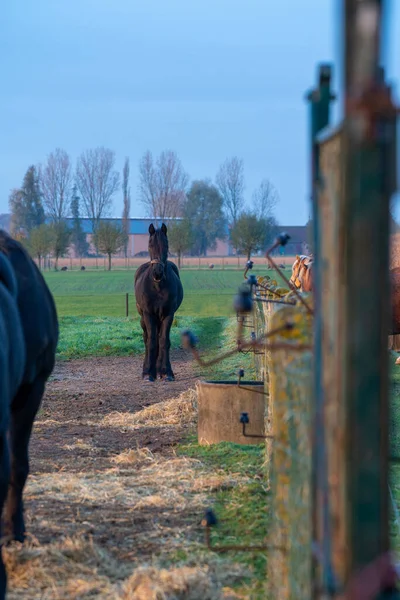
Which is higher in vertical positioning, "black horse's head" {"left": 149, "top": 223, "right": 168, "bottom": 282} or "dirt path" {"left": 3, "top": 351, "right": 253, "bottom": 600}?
"black horse's head" {"left": 149, "top": 223, "right": 168, "bottom": 282}

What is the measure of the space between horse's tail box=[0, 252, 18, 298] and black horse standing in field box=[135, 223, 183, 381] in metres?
8.78

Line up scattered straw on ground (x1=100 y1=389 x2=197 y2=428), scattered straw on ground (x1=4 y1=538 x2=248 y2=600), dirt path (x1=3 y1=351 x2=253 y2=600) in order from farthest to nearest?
scattered straw on ground (x1=100 y1=389 x2=197 y2=428) → dirt path (x1=3 y1=351 x2=253 y2=600) → scattered straw on ground (x1=4 y1=538 x2=248 y2=600)

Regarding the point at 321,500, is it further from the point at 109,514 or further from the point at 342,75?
the point at 109,514

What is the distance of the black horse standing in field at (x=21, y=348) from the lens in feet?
15.5

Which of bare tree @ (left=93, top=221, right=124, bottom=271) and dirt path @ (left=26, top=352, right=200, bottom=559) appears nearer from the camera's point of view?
dirt path @ (left=26, top=352, right=200, bottom=559)

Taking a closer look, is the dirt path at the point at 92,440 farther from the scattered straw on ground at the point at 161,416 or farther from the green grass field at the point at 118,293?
the green grass field at the point at 118,293

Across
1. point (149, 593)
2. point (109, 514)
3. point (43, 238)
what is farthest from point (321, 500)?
point (43, 238)

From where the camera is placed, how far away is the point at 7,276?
4.88 metres

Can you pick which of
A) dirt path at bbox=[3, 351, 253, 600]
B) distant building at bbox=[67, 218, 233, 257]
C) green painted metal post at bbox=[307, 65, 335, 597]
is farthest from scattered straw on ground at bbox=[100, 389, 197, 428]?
distant building at bbox=[67, 218, 233, 257]

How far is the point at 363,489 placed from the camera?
1913mm

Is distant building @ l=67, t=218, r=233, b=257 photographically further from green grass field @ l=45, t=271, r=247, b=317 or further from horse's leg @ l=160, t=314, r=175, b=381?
horse's leg @ l=160, t=314, r=175, b=381

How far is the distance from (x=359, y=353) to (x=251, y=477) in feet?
16.9

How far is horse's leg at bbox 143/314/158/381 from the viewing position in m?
13.8

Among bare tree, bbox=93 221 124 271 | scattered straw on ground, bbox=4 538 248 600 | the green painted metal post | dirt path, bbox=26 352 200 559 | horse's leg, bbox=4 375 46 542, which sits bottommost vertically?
dirt path, bbox=26 352 200 559
